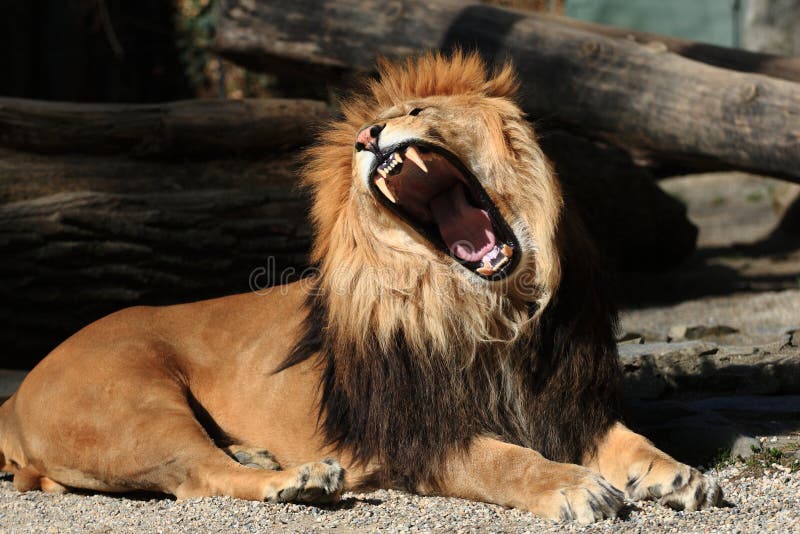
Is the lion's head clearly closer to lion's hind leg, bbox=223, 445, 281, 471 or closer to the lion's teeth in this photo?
the lion's teeth

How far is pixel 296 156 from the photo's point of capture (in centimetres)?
524

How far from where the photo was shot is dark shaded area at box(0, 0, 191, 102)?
10.8 m

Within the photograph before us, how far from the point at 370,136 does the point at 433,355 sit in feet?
2.50

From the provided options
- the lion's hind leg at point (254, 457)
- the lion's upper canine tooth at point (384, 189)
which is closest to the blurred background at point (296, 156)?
the lion's upper canine tooth at point (384, 189)

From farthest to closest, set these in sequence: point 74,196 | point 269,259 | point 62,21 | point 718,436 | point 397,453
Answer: point 62,21 → point 269,259 → point 74,196 → point 718,436 → point 397,453

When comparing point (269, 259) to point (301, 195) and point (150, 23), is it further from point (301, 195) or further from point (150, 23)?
point (150, 23)

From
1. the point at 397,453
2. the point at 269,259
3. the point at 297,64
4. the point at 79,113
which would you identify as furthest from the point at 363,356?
the point at 297,64

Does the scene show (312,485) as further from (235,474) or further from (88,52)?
(88,52)

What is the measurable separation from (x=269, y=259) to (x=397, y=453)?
7.95 ft

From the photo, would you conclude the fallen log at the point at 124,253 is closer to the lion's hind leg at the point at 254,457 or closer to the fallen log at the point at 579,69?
the fallen log at the point at 579,69

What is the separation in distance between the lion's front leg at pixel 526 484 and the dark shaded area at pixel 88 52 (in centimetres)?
781

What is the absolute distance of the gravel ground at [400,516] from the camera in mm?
3104

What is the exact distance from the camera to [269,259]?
584cm

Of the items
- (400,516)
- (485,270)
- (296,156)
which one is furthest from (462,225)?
(296,156)
